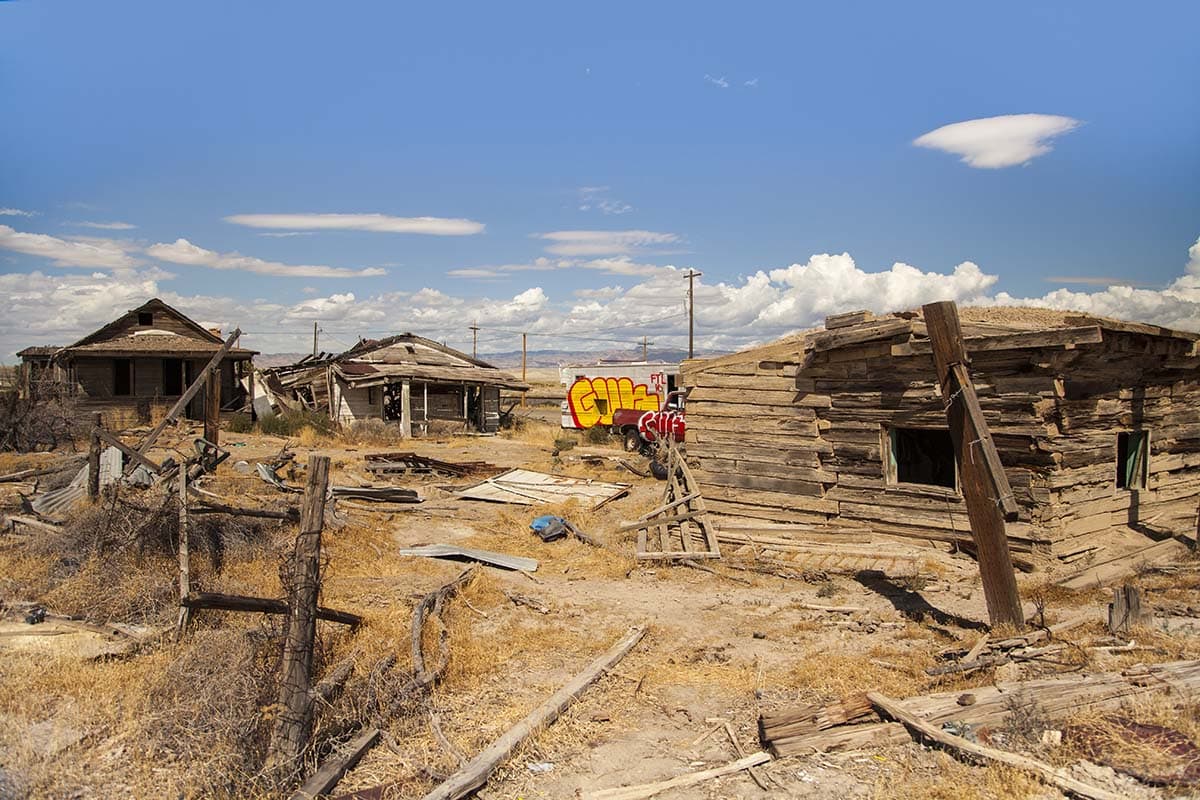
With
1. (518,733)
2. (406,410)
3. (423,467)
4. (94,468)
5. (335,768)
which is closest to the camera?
(335,768)

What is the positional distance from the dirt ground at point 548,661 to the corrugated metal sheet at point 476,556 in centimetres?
24

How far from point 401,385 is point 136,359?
10015mm

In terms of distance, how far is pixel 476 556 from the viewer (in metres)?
11.7

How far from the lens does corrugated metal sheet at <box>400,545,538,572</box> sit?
11.4 meters

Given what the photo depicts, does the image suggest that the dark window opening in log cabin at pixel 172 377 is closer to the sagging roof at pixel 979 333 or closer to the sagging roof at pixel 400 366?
the sagging roof at pixel 400 366

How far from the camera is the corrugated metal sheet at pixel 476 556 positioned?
37.4 feet

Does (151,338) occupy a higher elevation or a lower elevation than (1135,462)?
higher

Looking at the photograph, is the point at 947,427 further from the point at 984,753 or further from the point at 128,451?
the point at 128,451

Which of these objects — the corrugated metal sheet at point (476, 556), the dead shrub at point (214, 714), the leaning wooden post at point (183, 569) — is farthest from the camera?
the corrugated metal sheet at point (476, 556)

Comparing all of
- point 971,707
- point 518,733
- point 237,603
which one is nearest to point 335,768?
point 518,733

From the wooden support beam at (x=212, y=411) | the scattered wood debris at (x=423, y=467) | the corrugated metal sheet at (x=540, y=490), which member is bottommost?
the corrugated metal sheet at (x=540, y=490)

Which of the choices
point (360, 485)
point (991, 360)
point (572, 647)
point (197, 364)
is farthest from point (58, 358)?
point (991, 360)

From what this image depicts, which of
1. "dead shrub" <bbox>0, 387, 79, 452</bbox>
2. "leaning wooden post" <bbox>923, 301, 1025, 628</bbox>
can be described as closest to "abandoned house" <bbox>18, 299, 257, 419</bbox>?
"dead shrub" <bbox>0, 387, 79, 452</bbox>

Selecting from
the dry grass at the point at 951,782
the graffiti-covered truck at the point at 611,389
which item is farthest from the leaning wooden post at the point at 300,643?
the graffiti-covered truck at the point at 611,389
